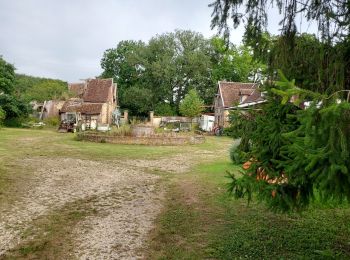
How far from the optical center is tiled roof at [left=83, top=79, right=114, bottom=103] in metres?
43.2

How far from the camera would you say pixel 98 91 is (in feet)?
145

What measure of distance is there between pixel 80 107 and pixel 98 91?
12.0 feet

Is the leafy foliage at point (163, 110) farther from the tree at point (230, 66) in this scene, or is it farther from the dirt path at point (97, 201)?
the dirt path at point (97, 201)

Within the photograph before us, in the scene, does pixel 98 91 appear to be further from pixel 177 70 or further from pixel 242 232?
pixel 242 232

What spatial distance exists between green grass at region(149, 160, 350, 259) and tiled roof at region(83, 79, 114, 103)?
35.4 m

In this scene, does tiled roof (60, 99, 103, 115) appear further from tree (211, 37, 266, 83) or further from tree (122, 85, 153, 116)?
tree (211, 37, 266, 83)

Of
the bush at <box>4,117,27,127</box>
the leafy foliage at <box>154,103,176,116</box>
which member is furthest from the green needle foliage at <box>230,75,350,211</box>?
the leafy foliage at <box>154,103,176,116</box>

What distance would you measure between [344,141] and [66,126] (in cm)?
3422

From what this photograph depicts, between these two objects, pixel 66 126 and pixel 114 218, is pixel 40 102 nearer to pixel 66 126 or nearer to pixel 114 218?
pixel 66 126

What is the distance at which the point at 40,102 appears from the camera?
5169 centimetres

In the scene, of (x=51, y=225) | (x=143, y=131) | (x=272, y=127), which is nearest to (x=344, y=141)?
(x=272, y=127)

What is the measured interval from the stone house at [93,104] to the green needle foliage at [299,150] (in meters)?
34.2

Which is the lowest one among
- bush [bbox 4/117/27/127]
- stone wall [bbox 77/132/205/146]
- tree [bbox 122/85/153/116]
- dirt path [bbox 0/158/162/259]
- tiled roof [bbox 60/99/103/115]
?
dirt path [bbox 0/158/162/259]

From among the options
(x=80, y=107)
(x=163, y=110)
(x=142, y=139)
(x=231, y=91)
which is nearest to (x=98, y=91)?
(x=80, y=107)
